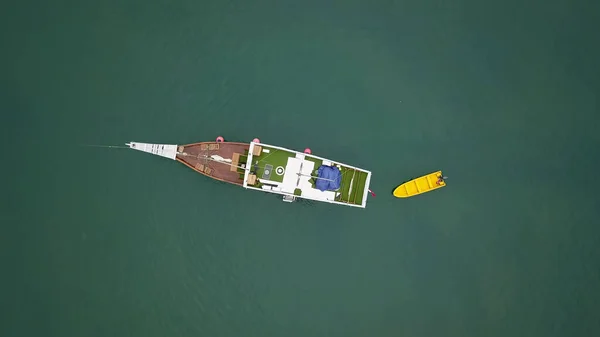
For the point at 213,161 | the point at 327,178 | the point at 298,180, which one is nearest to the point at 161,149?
the point at 213,161

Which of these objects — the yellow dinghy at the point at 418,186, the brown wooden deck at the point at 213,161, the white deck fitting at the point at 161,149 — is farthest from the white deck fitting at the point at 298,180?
the white deck fitting at the point at 161,149

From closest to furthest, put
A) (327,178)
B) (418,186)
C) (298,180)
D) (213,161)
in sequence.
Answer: (327,178), (298,180), (213,161), (418,186)

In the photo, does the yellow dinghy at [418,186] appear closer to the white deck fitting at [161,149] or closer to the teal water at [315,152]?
the teal water at [315,152]

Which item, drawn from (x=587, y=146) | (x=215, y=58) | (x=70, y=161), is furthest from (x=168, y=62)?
(x=587, y=146)

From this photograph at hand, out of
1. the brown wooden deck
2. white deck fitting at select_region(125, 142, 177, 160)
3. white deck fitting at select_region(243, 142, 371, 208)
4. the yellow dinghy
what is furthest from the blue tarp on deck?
white deck fitting at select_region(125, 142, 177, 160)

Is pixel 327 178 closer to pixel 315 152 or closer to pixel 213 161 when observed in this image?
pixel 315 152

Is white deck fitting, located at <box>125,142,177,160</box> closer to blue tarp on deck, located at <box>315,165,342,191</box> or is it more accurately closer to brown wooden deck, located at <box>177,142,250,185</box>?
brown wooden deck, located at <box>177,142,250,185</box>
